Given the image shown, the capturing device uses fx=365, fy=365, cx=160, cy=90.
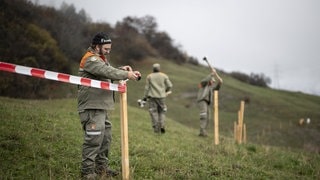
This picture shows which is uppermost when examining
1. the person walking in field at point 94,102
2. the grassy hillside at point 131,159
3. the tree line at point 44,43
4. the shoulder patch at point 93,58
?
the tree line at point 44,43

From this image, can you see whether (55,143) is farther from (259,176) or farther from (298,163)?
(298,163)

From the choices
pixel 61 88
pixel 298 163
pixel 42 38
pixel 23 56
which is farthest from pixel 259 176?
pixel 42 38

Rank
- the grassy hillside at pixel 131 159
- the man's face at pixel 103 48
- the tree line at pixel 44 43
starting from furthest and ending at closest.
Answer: the tree line at pixel 44 43 < the grassy hillside at pixel 131 159 < the man's face at pixel 103 48

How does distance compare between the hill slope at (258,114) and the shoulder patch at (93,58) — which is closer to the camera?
the shoulder patch at (93,58)

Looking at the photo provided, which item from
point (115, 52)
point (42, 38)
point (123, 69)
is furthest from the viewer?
point (115, 52)

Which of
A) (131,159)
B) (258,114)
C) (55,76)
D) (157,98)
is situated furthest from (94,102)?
(258,114)

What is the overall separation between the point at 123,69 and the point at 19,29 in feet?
118

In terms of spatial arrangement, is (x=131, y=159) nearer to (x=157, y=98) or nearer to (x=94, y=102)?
(x=94, y=102)

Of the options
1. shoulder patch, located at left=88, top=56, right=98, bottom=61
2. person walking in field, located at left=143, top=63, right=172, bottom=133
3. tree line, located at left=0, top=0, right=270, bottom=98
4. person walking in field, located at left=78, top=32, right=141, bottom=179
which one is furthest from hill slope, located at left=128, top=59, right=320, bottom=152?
shoulder patch, located at left=88, top=56, right=98, bottom=61

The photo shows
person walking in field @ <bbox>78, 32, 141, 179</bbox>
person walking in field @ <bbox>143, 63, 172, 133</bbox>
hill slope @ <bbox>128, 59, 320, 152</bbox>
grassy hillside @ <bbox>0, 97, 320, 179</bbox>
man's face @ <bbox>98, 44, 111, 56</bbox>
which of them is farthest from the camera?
hill slope @ <bbox>128, 59, 320, 152</bbox>

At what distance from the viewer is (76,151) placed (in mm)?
7914

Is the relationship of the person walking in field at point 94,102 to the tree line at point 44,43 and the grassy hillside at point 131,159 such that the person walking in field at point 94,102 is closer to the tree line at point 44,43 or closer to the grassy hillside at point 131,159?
the grassy hillside at point 131,159

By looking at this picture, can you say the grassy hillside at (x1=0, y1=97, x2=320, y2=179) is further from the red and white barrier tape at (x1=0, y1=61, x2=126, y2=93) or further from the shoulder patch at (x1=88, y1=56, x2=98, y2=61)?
the shoulder patch at (x1=88, y1=56, x2=98, y2=61)

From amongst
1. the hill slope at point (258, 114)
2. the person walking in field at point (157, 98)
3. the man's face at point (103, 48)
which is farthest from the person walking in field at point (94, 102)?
the hill slope at point (258, 114)
